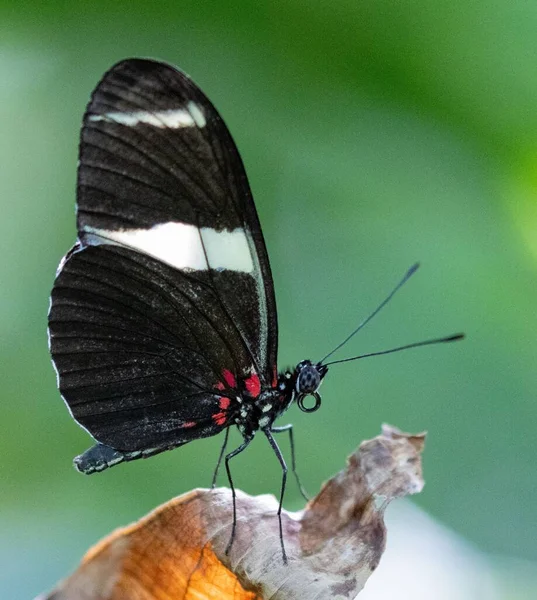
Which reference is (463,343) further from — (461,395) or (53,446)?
(53,446)

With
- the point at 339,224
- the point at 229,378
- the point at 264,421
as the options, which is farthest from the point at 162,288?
the point at 339,224

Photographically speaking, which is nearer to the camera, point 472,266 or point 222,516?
point 222,516

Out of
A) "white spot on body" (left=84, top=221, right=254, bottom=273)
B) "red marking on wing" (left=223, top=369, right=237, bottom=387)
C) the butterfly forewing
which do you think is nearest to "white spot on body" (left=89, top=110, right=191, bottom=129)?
the butterfly forewing

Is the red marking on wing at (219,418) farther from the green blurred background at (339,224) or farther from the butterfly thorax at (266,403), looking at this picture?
the green blurred background at (339,224)

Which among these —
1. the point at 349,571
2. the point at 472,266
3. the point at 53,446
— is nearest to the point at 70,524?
the point at 53,446

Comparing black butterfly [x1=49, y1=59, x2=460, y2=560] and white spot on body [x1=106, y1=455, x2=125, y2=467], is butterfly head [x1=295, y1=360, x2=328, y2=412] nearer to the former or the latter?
black butterfly [x1=49, y1=59, x2=460, y2=560]

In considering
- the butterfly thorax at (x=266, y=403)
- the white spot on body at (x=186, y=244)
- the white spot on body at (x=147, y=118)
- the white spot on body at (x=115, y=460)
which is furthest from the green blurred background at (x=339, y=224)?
the white spot on body at (x=147, y=118)

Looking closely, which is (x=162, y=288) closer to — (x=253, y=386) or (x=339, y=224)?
(x=253, y=386)
